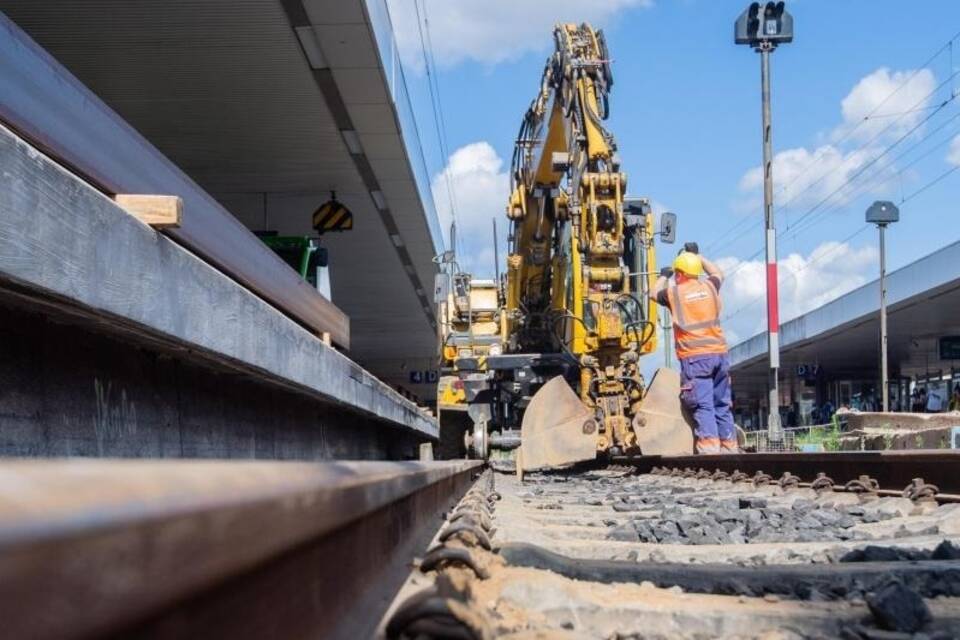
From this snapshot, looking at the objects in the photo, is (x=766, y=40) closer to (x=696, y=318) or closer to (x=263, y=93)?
(x=696, y=318)

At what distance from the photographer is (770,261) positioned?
17.6 m

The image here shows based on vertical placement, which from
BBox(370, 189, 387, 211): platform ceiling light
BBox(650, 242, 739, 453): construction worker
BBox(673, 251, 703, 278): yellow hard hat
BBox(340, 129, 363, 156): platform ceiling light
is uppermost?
BBox(340, 129, 363, 156): platform ceiling light

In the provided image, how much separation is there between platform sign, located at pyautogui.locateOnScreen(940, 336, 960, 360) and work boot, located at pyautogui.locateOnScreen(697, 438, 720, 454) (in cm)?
2589

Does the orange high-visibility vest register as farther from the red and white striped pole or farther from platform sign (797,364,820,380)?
platform sign (797,364,820,380)

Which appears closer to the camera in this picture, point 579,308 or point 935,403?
point 579,308

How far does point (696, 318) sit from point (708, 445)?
132 centimetres

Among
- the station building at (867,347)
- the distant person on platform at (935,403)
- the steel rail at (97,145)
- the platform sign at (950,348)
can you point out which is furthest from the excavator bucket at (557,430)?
the platform sign at (950,348)

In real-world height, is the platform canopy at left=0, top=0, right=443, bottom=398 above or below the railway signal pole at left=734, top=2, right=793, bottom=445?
below

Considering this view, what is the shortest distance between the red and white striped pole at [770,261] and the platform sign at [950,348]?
17858 millimetres

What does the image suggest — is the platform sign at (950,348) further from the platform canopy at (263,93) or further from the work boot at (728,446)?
the work boot at (728,446)

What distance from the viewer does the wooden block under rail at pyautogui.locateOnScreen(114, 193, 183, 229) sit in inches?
144

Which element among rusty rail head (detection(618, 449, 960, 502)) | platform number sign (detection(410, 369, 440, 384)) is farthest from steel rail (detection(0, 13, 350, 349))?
platform number sign (detection(410, 369, 440, 384))

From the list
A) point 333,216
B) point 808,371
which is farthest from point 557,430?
point 808,371

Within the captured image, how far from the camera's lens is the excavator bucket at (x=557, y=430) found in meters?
10.9
